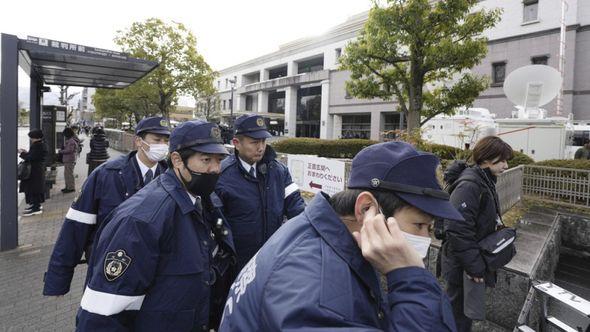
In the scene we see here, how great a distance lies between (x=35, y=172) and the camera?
7.46 meters

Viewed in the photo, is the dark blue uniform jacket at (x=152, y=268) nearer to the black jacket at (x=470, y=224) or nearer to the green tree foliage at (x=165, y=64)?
the black jacket at (x=470, y=224)

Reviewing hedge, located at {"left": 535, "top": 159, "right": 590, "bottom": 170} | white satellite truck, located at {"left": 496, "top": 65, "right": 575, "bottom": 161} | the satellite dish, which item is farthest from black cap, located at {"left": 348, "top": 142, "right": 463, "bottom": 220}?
the satellite dish

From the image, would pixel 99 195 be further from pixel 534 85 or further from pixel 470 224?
pixel 534 85

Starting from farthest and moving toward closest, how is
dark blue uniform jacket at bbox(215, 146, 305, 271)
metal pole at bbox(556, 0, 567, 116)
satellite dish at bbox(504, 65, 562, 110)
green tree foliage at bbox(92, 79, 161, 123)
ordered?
green tree foliage at bbox(92, 79, 161, 123) < metal pole at bbox(556, 0, 567, 116) < satellite dish at bbox(504, 65, 562, 110) < dark blue uniform jacket at bbox(215, 146, 305, 271)

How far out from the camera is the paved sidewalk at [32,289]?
3.69 m

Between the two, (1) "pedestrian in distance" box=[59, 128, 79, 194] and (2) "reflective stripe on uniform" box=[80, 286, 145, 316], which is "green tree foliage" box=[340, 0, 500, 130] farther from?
(2) "reflective stripe on uniform" box=[80, 286, 145, 316]

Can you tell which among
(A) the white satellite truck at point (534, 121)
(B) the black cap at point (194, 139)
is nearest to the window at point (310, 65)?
(A) the white satellite truck at point (534, 121)

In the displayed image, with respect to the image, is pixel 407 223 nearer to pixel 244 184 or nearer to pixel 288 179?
pixel 244 184

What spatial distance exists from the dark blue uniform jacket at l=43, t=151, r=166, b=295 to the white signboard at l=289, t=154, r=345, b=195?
12.1 ft

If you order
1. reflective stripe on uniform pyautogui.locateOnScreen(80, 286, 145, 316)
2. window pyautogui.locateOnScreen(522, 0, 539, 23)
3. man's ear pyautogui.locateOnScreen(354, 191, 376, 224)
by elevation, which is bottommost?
reflective stripe on uniform pyautogui.locateOnScreen(80, 286, 145, 316)

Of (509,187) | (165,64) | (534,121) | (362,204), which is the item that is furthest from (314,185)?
(165,64)

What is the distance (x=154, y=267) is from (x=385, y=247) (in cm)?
131

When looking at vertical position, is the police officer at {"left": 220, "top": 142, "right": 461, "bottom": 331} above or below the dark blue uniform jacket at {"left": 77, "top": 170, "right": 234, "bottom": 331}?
above

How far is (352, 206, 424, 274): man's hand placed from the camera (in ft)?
3.52
